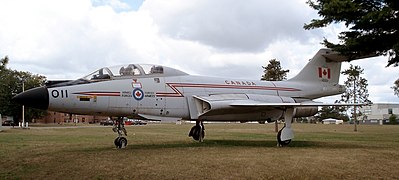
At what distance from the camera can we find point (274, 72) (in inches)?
1594

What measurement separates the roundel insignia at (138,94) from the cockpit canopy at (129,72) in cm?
62

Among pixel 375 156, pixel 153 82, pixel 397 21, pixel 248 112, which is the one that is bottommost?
pixel 375 156

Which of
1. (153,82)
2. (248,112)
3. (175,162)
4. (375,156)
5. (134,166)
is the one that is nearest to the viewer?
(134,166)

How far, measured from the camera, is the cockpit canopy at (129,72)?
563 inches

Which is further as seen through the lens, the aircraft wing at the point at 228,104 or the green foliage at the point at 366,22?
the aircraft wing at the point at 228,104

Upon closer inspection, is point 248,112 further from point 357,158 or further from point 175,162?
point 175,162

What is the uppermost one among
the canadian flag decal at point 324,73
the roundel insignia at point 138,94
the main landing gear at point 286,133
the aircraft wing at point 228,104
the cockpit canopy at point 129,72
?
the canadian flag decal at point 324,73

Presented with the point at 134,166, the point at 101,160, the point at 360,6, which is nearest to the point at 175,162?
the point at 134,166

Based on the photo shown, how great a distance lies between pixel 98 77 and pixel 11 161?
169 inches

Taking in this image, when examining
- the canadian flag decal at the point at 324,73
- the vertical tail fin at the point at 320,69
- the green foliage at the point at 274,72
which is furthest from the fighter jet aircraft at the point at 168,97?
the green foliage at the point at 274,72

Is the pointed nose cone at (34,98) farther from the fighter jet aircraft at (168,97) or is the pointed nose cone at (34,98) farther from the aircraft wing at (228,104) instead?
the aircraft wing at (228,104)

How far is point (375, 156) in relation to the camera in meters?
12.0

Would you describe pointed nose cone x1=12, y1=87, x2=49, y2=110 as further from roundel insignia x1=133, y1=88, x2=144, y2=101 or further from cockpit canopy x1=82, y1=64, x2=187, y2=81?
roundel insignia x1=133, y1=88, x2=144, y2=101

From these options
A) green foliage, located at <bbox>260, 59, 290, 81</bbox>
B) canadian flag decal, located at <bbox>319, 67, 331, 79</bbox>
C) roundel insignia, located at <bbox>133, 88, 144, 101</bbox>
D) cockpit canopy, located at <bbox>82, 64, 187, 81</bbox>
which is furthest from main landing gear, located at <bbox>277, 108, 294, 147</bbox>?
green foliage, located at <bbox>260, 59, 290, 81</bbox>
